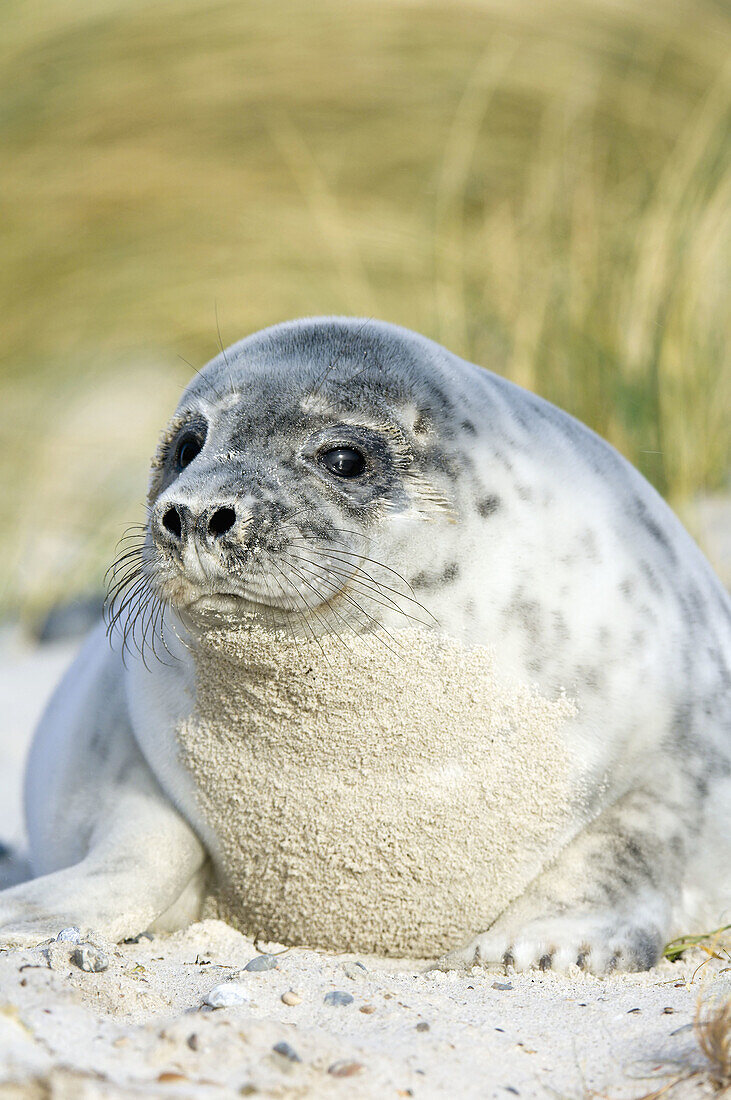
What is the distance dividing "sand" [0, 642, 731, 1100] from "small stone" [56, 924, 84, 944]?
0.19 feet

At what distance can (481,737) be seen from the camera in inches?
97.0

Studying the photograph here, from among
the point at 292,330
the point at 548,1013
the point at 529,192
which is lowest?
the point at 548,1013

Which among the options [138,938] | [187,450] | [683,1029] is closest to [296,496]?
[187,450]

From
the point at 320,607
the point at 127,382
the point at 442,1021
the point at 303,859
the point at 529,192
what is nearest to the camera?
the point at 442,1021

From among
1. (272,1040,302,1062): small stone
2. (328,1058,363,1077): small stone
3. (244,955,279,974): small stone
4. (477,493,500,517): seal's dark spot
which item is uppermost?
(477,493,500,517): seal's dark spot

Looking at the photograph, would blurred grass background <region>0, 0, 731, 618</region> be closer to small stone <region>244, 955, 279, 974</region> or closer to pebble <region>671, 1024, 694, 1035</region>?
small stone <region>244, 955, 279, 974</region>

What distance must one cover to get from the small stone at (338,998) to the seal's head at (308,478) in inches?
24.0

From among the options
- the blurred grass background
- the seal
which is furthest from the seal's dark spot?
the blurred grass background

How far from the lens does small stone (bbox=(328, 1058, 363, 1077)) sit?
63.1 inches

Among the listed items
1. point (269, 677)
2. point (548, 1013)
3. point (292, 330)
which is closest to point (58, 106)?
point (292, 330)

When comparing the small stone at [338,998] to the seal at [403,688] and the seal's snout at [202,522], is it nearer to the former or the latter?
the seal at [403,688]

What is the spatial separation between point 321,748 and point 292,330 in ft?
2.68

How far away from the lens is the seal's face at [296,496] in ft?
7.39

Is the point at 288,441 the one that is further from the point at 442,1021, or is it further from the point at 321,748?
the point at 442,1021
